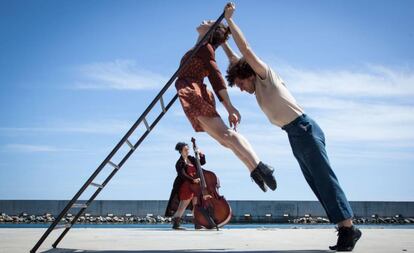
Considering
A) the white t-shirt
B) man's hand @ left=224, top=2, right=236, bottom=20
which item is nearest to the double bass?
the white t-shirt

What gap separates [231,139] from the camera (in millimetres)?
4246

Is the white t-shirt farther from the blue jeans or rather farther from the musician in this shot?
the musician

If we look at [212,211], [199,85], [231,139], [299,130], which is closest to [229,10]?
[199,85]

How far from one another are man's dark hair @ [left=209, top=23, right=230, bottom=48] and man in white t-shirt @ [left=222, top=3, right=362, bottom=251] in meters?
0.58

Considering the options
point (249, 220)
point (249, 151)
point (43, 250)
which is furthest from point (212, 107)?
point (249, 220)

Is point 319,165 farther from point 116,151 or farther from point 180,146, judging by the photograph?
point 180,146

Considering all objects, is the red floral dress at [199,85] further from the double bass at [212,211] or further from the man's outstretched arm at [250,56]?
the double bass at [212,211]

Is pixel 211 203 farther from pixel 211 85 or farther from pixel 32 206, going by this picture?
pixel 32 206

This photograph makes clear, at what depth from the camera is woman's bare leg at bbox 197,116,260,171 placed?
4.16 meters

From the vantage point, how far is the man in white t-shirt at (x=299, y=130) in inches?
148

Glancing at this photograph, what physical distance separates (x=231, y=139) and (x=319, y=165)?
78 cm

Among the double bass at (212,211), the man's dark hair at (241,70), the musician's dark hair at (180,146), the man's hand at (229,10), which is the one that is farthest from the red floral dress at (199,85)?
the musician's dark hair at (180,146)

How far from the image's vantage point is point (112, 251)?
383 centimetres

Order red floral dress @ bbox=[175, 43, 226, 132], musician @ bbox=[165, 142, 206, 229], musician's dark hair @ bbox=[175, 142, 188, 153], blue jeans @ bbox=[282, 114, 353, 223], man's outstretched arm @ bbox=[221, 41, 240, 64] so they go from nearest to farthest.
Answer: blue jeans @ bbox=[282, 114, 353, 223], red floral dress @ bbox=[175, 43, 226, 132], man's outstretched arm @ bbox=[221, 41, 240, 64], musician @ bbox=[165, 142, 206, 229], musician's dark hair @ bbox=[175, 142, 188, 153]
